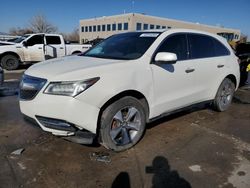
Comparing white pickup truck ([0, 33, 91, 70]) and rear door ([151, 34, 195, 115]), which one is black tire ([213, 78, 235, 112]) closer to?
rear door ([151, 34, 195, 115])

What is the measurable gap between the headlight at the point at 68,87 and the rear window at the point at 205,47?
7.38 ft

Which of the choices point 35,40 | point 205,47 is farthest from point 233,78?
point 35,40

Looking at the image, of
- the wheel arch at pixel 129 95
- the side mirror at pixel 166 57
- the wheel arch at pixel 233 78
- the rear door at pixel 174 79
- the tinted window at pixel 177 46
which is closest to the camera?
the wheel arch at pixel 129 95

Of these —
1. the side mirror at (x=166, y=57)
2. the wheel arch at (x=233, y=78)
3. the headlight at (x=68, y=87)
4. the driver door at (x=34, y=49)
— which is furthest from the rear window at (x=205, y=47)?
the driver door at (x=34, y=49)

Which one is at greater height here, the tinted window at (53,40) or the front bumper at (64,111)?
the tinted window at (53,40)

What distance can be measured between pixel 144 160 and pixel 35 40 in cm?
1126

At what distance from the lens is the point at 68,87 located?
10.3ft

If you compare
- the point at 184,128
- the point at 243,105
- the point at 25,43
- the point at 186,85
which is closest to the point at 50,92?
the point at 186,85

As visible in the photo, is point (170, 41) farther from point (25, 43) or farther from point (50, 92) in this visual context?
point (25, 43)

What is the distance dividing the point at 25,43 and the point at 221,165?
38.6ft

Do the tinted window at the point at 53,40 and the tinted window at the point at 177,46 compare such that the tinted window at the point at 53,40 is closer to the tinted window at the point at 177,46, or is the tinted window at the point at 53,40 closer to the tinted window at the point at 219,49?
the tinted window at the point at 219,49

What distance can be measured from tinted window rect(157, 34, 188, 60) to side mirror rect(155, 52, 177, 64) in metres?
0.29

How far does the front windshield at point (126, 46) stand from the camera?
400cm

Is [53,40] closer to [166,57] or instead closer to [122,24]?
[166,57]
